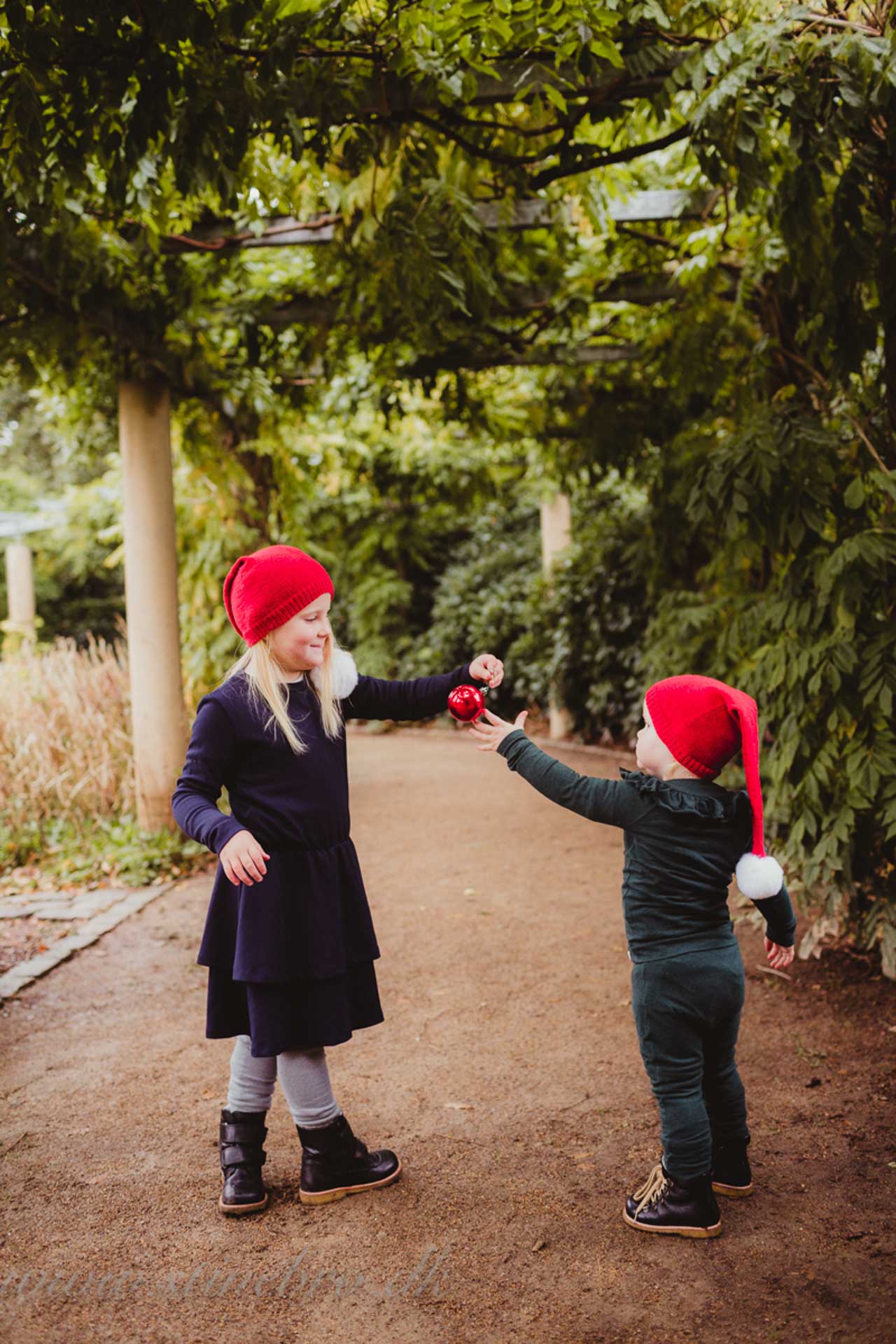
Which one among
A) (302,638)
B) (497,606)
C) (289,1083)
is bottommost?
(289,1083)

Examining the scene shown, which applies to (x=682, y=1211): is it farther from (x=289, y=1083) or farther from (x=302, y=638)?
(x=302, y=638)

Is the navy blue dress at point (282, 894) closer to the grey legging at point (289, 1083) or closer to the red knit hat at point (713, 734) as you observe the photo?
the grey legging at point (289, 1083)

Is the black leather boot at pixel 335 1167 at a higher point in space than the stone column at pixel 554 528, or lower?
lower

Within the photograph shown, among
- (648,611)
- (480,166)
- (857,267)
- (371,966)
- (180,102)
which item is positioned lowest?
(371,966)

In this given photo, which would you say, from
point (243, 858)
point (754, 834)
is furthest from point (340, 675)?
point (754, 834)

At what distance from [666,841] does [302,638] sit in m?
0.98

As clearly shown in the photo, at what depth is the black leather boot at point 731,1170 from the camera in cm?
256

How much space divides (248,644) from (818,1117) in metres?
2.06

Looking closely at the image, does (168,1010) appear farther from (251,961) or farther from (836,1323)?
(836,1323)

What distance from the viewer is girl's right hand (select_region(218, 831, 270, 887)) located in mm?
2260

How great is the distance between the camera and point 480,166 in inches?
180

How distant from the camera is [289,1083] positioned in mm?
2611

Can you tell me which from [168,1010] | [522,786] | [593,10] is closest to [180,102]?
[593,10]

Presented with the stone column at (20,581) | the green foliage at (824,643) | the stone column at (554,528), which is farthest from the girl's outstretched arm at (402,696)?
the stone column at (20,581)
